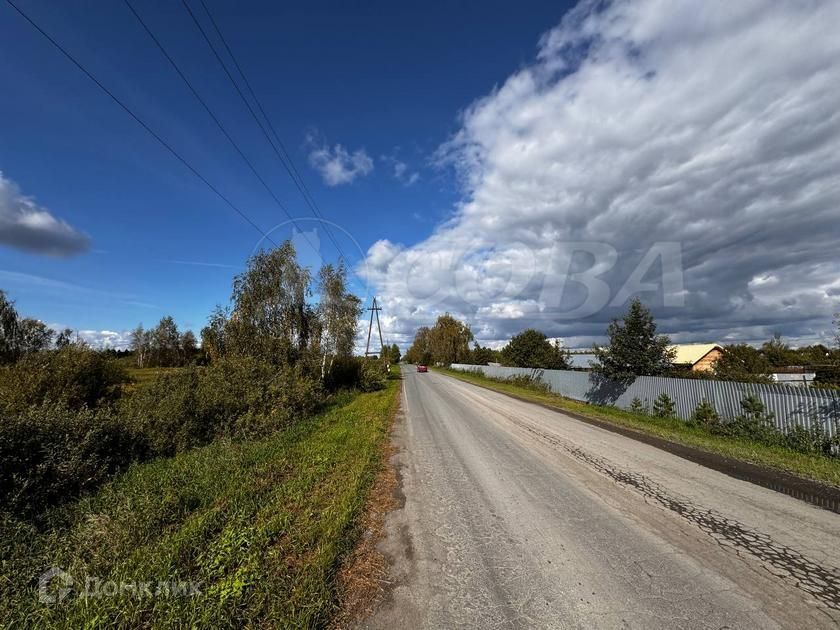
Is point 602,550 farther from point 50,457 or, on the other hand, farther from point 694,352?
point 694,352

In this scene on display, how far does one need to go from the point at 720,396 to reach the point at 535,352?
2915cm

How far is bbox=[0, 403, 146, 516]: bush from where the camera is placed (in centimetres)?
502

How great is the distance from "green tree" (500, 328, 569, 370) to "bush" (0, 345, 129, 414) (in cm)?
3263

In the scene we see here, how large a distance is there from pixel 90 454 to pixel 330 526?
5034 millimetres

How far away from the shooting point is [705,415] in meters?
12.9

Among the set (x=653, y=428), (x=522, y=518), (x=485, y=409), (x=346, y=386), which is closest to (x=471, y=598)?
(x=522, y=518)

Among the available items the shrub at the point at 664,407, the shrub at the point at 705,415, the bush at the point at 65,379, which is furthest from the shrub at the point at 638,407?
the bush at the point at 65,379

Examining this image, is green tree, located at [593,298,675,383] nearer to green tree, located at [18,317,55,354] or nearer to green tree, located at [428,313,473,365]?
green tree, located at [18,317,55,354]

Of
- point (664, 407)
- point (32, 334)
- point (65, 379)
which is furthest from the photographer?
point (32, 334)

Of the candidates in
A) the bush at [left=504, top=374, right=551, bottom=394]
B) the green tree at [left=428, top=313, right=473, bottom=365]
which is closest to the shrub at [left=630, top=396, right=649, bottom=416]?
the bush at [left=504, top=374, right=551, bottom=394]

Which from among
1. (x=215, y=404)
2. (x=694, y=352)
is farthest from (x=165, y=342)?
(x=694, y=352)

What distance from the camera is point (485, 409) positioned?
1591 centimetres

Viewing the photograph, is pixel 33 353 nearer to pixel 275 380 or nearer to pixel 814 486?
pixel 275 380

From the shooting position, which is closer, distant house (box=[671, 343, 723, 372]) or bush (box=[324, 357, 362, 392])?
bush (box=[324, 357, 362, 392])
